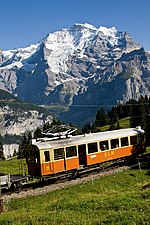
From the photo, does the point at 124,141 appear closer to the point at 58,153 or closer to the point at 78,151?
the point at 78,151

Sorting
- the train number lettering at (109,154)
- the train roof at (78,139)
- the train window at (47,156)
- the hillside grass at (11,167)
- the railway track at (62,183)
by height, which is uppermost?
the train roof at (78,139)

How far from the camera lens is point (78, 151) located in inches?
1534

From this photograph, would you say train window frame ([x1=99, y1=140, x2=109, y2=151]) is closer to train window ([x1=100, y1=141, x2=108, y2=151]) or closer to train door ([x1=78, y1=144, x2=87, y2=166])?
train window ([x1=100, y1=141, x2=108, y2=151])

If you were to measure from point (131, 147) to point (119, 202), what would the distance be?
1033 inches

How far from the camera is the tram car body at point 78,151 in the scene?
35.6 metres

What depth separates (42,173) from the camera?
3541 centimetres

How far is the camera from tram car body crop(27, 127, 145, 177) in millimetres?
35562

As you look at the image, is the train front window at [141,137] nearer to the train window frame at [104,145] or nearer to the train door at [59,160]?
the train window frame at [104,145]

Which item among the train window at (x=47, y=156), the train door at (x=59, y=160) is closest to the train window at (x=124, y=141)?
the train door at (x=59, y=160)

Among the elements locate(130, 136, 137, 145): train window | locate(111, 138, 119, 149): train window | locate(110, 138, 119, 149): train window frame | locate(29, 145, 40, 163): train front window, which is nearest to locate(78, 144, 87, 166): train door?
locate(110, 138, 119, 149): train window frame

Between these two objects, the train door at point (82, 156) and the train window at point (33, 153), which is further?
the train door at point (82, 156)

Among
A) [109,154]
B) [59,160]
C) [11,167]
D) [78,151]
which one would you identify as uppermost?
[78,151]

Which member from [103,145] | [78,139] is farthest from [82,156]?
[103,145]

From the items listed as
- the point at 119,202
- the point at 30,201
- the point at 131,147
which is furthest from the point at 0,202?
the point at 131,147
